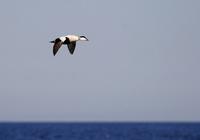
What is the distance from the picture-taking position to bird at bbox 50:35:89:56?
1840 centimetres

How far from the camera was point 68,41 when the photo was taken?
1898 centimetres

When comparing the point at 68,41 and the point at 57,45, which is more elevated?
the point at 68,41

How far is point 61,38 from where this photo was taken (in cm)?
1862

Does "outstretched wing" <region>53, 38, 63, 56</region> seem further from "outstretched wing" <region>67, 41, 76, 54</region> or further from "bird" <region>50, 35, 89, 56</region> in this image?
"outstretched wing" <region>67, 41, 76, 54</region>
